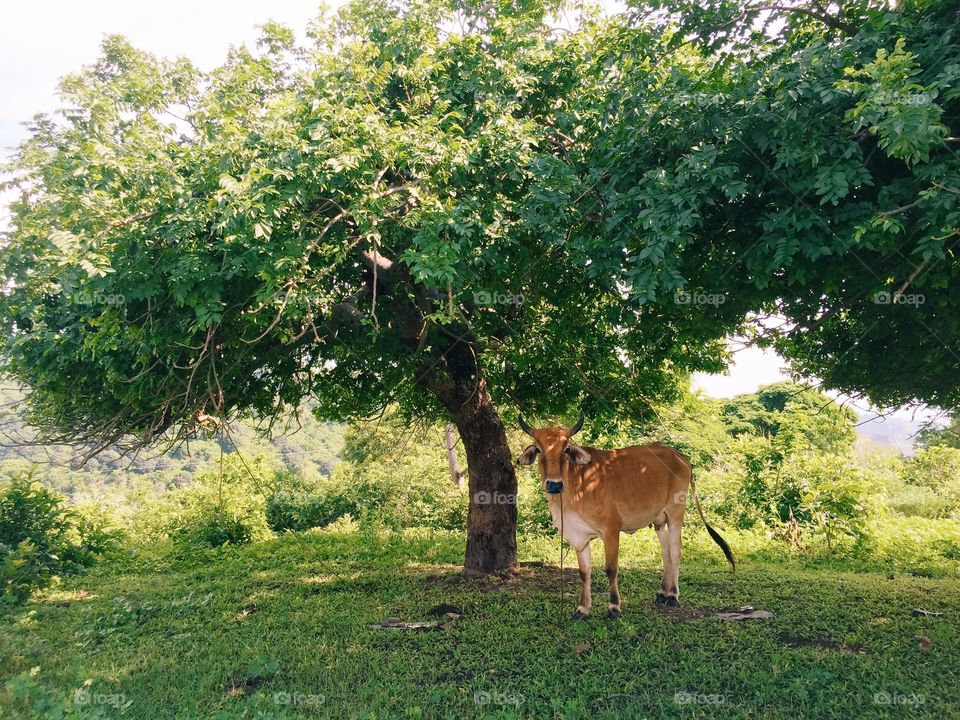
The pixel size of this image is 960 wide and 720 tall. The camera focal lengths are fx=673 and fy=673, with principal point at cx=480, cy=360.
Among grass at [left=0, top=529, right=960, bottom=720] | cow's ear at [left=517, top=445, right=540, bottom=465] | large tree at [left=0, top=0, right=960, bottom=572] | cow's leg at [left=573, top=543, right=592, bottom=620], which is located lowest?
grass at [left=0, top=529, right=960, bottom=720]

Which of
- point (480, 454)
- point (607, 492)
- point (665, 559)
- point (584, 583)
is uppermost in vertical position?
point (480, 454)

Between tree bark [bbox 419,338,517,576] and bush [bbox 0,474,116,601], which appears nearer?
tree bark [bbox 419,338,517,576]

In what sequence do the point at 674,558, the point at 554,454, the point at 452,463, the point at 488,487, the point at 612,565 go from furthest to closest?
the point at 452,463 < the point at 488,487 < the point at 674,558 < the point at 612,565 < the point at 554,454

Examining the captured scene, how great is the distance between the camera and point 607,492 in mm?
8461

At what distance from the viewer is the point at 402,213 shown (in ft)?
24.9

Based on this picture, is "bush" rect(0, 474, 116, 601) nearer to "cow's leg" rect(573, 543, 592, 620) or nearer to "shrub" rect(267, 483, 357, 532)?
"shrub" rect(267, 483, 357, 532)

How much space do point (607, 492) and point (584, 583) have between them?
1208 mm

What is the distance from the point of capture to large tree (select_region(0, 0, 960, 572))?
223 inches

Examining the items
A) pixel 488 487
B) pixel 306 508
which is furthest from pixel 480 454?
pixel 306 508

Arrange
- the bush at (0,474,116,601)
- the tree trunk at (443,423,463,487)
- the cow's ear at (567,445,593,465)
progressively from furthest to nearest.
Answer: the tree trunk at (443,423,463,487) → the bush at (0,474,116,601) → the cow's ear at (567,445,593,465)

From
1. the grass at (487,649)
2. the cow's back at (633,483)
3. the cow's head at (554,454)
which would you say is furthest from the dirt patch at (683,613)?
the cow's head at (554,454)

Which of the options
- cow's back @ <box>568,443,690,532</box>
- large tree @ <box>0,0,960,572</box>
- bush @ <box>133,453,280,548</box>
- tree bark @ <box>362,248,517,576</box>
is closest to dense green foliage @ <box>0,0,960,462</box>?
large tree @ <box>0,0,960,572</box>

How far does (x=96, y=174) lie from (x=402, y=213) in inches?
123

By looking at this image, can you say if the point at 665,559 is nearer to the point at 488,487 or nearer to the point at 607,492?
the point at 607,492
